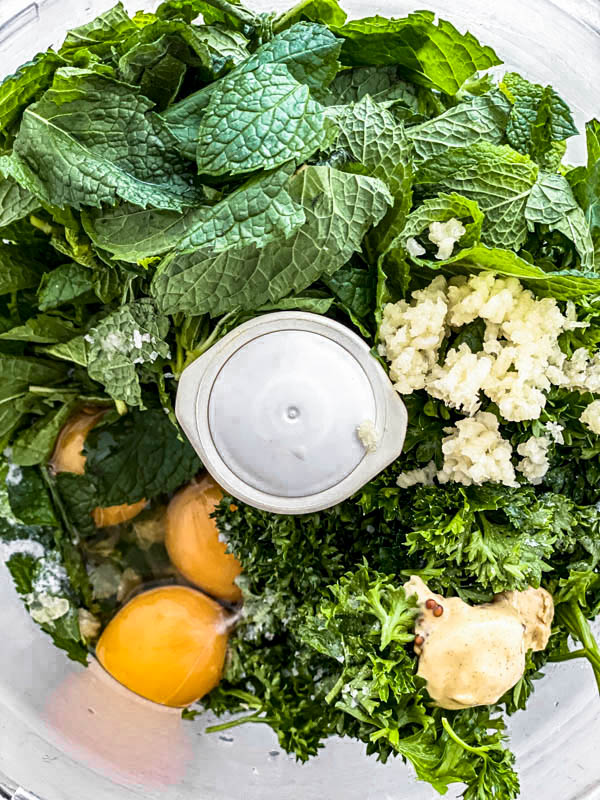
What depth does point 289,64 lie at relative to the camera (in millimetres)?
939

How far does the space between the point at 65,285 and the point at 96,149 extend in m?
0.21

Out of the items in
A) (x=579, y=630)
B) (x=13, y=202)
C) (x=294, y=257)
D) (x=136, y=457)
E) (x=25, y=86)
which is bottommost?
(x=579, y=630)

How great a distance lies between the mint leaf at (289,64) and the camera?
0.94 metres

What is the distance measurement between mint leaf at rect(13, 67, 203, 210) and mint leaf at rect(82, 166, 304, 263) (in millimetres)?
31

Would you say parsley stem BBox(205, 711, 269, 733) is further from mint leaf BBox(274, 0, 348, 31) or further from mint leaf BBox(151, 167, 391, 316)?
mint leaf BBox(274, 0, 348, 31)

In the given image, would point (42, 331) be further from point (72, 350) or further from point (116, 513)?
point (116, 513)

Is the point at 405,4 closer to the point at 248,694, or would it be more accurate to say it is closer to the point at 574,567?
the point at 574,567

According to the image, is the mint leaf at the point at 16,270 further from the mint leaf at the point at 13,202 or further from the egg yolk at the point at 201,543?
the egg yolk at the point at 201,543

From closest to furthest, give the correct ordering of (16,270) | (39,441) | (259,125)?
1. (259,125)
2. (16,270)
3. (39,441)

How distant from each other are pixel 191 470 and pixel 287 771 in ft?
1.72

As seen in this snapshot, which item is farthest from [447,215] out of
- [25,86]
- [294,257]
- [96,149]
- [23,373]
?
[23,373]

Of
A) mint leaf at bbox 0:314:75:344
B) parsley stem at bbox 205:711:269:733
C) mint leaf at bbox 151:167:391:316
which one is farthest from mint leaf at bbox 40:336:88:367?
parsley stem at bbox 205:711:269:733

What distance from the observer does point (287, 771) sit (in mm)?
1304

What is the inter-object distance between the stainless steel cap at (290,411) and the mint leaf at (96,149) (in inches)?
7.8
